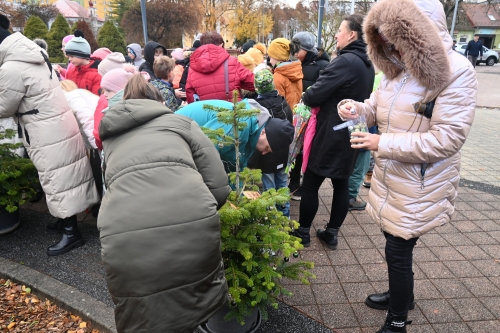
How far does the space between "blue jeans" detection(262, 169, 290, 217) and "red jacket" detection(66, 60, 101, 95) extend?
2.91 meters

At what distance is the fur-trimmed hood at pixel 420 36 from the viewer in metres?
1.89

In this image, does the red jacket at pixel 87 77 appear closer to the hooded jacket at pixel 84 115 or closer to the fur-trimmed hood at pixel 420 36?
the hooded jacket at pixel 84 115

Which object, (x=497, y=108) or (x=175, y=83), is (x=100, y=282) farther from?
(x=497, y=108)

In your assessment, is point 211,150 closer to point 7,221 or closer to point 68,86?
point 68,86

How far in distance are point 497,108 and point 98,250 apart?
12832 millimetres

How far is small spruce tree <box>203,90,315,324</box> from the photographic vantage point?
6.77 feet

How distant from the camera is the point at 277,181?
377cm

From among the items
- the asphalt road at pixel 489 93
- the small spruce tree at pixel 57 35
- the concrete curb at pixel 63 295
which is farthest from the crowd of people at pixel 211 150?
the small spruce tree at pixel 57 35

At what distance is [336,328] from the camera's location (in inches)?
102

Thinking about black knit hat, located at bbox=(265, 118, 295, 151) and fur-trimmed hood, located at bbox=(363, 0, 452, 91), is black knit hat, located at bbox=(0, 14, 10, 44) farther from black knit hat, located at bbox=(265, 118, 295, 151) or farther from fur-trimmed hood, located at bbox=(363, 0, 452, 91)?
fur-trimmed hood, located at bbox=(363, 0, 452, 91)

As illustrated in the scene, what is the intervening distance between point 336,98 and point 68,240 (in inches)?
111

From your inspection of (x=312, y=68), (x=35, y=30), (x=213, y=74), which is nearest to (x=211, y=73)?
(x=213, y=74)

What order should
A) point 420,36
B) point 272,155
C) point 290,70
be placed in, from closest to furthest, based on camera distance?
1. point 420,36
2. point 272,155
3. point 290,70

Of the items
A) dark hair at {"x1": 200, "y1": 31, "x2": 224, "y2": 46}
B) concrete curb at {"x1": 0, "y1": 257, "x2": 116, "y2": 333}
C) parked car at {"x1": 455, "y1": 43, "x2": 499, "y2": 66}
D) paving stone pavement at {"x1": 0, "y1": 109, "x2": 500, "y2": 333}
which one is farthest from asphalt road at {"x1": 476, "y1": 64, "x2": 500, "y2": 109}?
concrete curb at {"x1": 0, "y1": 257, "x2": 116, "y2": 333}
